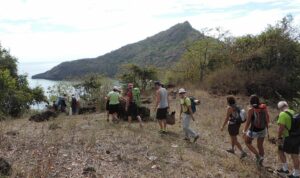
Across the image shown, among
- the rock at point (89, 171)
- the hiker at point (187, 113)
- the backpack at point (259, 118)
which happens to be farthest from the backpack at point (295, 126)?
the rock at point (89, 171)

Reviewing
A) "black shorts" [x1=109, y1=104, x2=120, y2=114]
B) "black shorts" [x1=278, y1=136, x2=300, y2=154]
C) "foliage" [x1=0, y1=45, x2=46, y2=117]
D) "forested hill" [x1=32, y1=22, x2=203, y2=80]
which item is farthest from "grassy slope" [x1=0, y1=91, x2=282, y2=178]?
"forested hill" [x1=32, y1=22, x2=203, y2=80]

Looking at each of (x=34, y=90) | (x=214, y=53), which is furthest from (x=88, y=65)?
(x=214, y=53)

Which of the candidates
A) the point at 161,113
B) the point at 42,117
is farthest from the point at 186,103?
the point at 42,117

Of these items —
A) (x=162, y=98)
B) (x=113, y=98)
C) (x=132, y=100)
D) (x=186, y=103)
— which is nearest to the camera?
(x=186, y=103)

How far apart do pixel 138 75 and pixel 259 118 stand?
25879mm

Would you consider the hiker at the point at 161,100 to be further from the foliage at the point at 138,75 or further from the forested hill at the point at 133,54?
the forested hill at the point at 133,54

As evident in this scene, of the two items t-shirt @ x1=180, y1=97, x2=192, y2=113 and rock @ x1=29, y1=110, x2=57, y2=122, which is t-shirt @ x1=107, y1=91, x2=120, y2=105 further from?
rock @ x1=29, y1=110, x2=57, y2=122

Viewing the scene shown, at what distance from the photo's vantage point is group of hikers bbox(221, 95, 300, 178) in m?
9.23

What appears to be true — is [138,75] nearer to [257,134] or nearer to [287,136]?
[257,134]

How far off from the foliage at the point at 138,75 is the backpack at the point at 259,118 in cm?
2491

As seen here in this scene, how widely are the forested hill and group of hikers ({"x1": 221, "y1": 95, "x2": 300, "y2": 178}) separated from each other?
347ft

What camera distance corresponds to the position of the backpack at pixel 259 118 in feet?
33.0

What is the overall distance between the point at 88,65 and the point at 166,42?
2665 cm

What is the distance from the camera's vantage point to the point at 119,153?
10.6 m
